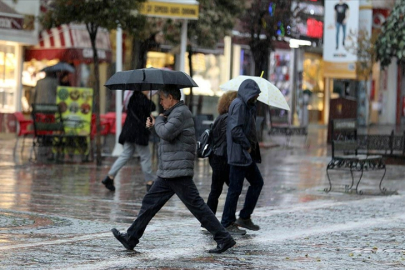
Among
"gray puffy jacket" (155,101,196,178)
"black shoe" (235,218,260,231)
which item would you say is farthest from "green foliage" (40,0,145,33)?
"gray puffy jacket" (155,101,196,178)

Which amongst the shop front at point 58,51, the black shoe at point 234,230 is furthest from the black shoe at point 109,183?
the shop front at point 58,51

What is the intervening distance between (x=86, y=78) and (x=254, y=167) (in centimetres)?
2217

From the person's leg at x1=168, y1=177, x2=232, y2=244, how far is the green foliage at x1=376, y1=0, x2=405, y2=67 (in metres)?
12.7

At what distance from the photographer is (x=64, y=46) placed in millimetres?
29562

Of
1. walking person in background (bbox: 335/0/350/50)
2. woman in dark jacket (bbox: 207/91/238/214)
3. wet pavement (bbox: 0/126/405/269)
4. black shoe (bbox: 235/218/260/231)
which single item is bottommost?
wet pavement (bbox: 0/126/405/269)

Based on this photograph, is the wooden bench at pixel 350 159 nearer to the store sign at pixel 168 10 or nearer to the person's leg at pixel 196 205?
the store sign at pixel 168 10

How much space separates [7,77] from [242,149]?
19.9m

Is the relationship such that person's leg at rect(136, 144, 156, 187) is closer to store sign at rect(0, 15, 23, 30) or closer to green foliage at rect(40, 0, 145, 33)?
green foliage at rect(40, 0, 145, 33)

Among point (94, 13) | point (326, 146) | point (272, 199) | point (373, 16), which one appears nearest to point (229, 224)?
point (272, 199)

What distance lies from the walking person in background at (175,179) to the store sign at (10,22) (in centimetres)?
1910

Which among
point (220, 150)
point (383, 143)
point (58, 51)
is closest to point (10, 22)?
point (58, 51)

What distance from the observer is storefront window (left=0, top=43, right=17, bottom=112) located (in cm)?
2917

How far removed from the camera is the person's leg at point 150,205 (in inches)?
374

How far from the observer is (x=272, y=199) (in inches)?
586
